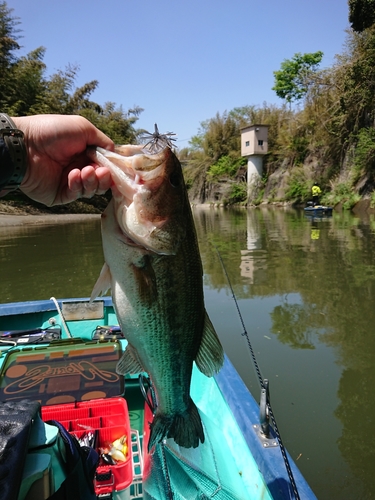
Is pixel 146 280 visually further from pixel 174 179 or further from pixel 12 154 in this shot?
pixel 12 154

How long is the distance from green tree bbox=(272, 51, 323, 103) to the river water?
30580 mm

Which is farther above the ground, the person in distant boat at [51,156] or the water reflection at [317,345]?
the person in distant boat at [51,156]

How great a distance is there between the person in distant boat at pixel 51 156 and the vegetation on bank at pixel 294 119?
24434 mm

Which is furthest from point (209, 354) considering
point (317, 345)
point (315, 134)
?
point (315, 134)

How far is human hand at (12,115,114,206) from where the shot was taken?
1722mm

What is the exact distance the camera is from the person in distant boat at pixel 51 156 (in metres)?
1.70

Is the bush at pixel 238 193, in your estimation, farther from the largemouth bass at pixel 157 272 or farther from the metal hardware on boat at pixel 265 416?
the largemouth bass at pixel 157 272

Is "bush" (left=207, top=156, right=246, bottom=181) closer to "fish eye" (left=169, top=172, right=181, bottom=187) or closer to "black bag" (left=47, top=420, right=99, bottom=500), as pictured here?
"fish eye" (left=169, top=172, right=181, bottom=187)

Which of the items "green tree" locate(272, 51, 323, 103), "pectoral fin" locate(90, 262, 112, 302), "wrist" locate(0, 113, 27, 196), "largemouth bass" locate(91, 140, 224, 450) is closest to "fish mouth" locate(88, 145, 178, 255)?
"largemouth bass" locate(91, 140, 224, 450)

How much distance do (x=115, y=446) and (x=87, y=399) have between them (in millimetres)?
426

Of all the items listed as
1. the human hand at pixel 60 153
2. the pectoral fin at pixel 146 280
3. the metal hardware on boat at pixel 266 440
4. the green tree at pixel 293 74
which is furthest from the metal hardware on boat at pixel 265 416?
the green tree at pixel 293 74

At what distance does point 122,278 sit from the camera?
164 cm

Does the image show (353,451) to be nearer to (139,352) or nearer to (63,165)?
(139,352)

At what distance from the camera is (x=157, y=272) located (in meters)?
1.65
